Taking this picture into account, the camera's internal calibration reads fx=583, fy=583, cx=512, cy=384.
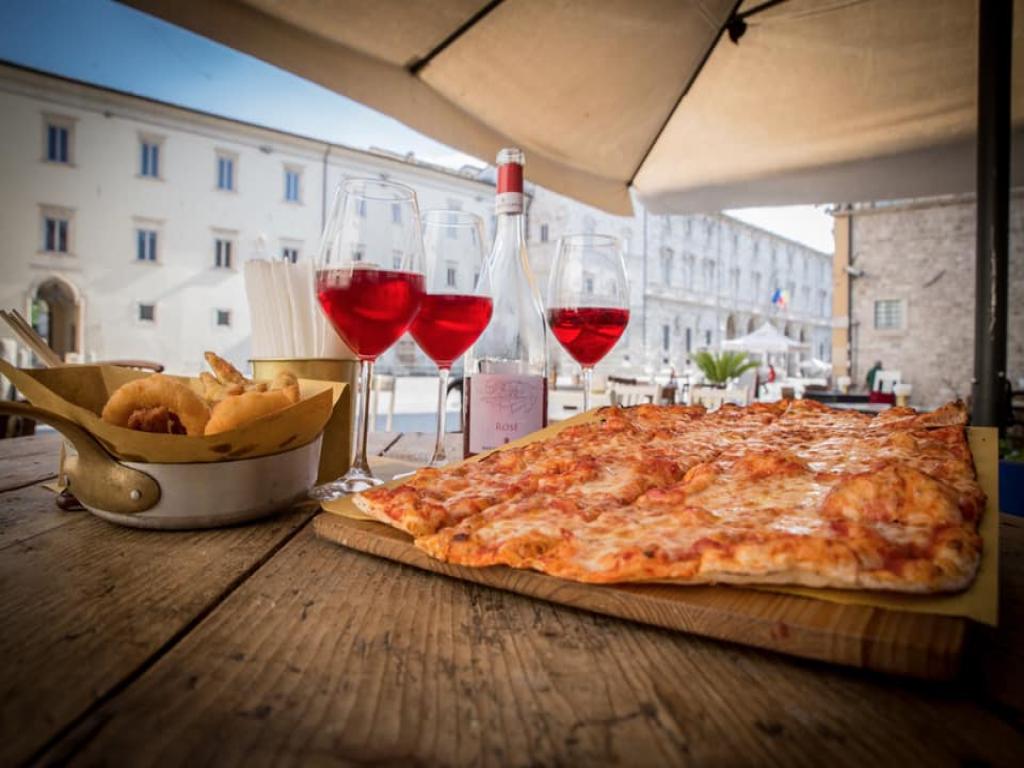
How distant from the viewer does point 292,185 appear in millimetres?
21531

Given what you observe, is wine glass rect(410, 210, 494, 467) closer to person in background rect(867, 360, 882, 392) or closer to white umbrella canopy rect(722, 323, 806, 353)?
person in background rect(867, 360, 882, 392)

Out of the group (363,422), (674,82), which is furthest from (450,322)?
(674,82)

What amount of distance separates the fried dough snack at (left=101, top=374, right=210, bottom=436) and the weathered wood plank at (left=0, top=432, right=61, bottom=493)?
1.51 feet

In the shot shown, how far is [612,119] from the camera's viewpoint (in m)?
2.91

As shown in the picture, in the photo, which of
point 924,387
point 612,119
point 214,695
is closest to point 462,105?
point 612,119

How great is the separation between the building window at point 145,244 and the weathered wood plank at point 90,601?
2240 cm

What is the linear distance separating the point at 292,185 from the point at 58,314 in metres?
9.58


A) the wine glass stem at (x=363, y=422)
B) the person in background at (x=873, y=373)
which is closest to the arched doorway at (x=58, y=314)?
the wine glass stem at (x=363, y=422)

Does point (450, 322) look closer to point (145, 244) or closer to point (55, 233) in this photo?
point (145, 244)

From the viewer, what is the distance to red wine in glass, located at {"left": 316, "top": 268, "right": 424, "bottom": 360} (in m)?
0.99

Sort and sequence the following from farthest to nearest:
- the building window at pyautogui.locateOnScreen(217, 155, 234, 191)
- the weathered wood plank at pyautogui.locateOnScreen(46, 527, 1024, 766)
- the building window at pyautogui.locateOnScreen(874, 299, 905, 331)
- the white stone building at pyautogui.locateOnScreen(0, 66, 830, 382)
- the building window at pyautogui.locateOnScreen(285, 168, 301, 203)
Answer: the building window at pyautogui.locateOnScreen(285, 168, 301, 203)
the building window at pyautogui.locateOnScreen(217, 155, 234, 191)
the white stone building at pyautogui.locateOnScreen(0, 66, 830, 382)
the building window at pyautogui.locateOnScreen(874, 299, 905, 331)
the weathered wood plank at pyautogui.locateOnScreen(46, 527, 1024, 766)

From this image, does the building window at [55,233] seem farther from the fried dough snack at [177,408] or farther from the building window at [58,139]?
the fried dough snack at [177,408]

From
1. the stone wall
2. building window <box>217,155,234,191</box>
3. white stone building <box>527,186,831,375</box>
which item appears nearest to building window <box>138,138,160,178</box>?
building window <box>217,155,234,191</box>

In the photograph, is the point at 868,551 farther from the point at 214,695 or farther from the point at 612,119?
the point at 612,119
